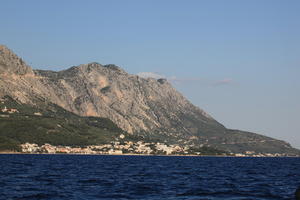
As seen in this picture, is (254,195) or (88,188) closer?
(254,195)

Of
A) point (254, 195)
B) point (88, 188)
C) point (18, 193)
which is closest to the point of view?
point (18, 193)

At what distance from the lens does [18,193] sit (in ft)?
275

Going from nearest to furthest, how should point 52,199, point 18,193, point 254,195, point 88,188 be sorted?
point 52,199 → point 18,193 → point 254,195 → point 88,188

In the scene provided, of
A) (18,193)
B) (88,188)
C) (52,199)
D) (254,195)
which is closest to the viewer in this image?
(52,199)

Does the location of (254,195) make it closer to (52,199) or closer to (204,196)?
(204,196)

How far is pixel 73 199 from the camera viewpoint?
254ft

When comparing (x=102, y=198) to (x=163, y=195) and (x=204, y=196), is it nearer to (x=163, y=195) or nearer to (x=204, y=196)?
(x=163, y=195)

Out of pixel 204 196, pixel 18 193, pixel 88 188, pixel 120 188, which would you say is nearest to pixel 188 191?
pixel 204 196

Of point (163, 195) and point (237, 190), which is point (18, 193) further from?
point (237, 190)

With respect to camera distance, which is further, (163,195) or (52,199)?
(163,195)

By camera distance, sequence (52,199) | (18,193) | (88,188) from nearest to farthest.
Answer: (52,199) < (18,193) < (88,188)

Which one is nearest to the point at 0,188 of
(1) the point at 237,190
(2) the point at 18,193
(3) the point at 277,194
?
(2) the point at 18,193

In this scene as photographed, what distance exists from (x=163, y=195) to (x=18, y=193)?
26.4m

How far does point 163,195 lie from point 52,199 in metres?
21.0
